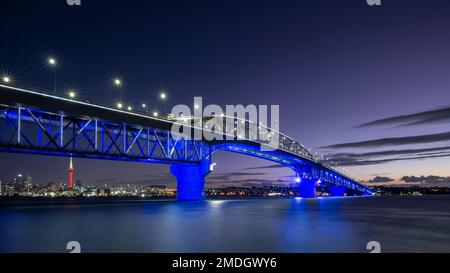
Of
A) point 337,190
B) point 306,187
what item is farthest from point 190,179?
point 337,190

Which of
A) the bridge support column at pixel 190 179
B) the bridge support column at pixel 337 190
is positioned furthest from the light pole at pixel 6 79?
the bridge support column at pixel 337 190

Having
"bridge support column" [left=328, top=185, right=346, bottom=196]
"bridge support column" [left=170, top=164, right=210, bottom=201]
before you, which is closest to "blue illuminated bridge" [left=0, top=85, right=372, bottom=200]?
"bridge support column" [left=170, top=164, right=210, bottom=201]

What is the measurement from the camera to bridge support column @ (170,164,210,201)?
258 feet

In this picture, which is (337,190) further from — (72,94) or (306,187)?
(72,94)

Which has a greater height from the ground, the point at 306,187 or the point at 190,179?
the point at 190,179

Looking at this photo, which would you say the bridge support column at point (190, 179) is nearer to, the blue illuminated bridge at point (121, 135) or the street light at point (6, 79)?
the blue illuminated bridge at point (121, 135)

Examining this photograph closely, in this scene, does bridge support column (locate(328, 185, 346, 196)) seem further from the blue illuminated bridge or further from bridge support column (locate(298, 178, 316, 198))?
the blue illuminated bridge

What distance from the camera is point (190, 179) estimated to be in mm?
79750

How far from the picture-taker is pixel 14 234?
23.2 m

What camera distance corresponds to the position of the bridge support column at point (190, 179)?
78688 mm

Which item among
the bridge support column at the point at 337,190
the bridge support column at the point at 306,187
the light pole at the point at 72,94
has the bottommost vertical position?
the bridge support column at the point at 337,190

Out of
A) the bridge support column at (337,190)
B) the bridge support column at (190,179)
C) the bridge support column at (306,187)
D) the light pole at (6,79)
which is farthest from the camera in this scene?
the bridge support column at (337,190)
